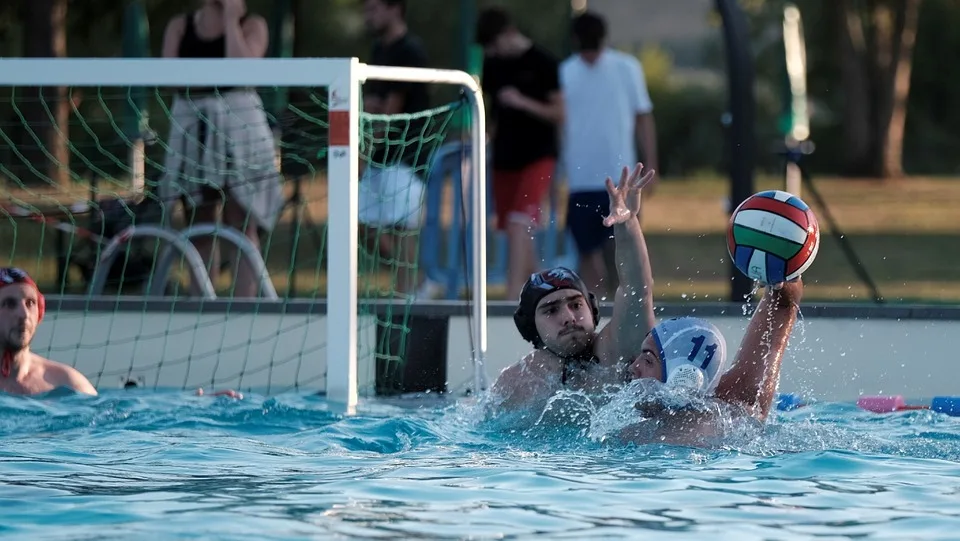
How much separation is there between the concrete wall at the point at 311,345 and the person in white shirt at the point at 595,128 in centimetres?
109

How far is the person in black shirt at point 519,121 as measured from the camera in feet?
31.7

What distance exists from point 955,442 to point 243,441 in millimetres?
2892

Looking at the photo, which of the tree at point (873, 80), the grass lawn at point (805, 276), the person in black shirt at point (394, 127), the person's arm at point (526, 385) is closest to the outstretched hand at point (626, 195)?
the person's arm at point (526, 385)

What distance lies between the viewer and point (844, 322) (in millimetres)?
Result: 8164

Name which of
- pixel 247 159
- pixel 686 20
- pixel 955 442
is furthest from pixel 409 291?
pixel 686 20

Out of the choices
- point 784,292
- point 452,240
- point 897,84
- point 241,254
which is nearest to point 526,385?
point 784,292

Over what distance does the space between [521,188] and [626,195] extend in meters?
3.95

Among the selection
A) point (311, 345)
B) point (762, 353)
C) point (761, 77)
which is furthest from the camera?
point (761, 77)

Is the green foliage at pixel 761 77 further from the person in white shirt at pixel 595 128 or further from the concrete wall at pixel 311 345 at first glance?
the concrete wall at pixel 311 345

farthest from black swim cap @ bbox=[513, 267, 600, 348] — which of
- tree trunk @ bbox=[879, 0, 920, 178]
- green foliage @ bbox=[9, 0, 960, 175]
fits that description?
green foliage @ bbox=[9, 0, 960, 175]

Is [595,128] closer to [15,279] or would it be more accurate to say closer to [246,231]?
[246,231]

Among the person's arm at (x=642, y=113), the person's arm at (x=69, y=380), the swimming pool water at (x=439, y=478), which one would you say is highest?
the person's arm at (x=642, y=113)

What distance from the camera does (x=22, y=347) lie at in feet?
23.5

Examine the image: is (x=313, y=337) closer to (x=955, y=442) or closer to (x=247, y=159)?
(x=247, y=159)
